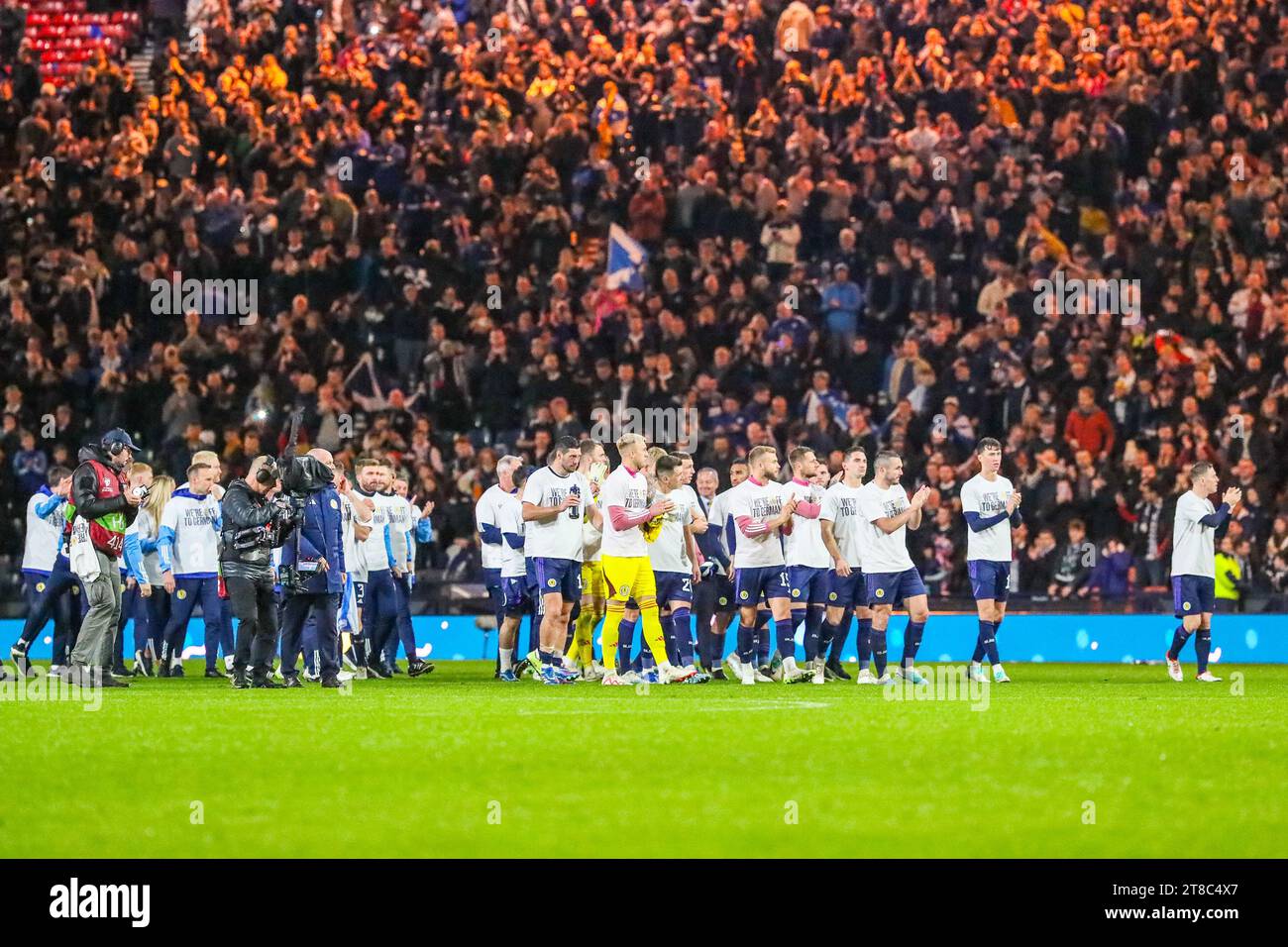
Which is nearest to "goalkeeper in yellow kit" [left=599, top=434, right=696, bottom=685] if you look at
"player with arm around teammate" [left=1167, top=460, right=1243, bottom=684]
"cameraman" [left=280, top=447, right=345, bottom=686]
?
"cameraman" [left=280, top=447, right=345, bottom=686]

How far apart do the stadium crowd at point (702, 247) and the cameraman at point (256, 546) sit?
7.80 meters

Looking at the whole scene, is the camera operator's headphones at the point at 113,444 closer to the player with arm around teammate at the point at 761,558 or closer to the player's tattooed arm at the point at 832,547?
the player with arm around teammate at the point at 761,558

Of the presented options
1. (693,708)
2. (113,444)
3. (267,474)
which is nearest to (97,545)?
(113,444)

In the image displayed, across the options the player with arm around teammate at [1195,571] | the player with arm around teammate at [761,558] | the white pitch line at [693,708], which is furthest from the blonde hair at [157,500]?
the player with arm around teammate at [1195,571]

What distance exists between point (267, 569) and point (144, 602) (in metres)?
4.78

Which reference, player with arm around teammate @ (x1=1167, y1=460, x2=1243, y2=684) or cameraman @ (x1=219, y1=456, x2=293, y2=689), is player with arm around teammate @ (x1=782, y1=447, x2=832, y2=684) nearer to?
player with arm around teammate @ (x1=1167, y1=460, x2=1243, y2=684)

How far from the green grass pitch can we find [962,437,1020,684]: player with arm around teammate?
11.9ft

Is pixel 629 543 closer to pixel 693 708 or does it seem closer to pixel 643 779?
pixel 693 708

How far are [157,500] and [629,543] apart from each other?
601cm

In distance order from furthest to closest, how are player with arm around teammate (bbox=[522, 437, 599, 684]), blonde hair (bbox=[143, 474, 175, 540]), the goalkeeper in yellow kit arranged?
1. blonde hair (bbox=[143, 474, 175, 540])
2. player with arm around teammate (bbox=[522, 437, 599, 684])
3. the goalkeeper in yellow kit

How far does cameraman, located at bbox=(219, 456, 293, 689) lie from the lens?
17797 millimetres

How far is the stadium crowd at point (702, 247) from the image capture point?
25.7m
